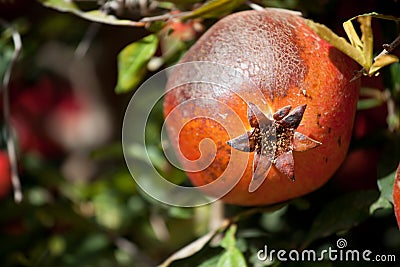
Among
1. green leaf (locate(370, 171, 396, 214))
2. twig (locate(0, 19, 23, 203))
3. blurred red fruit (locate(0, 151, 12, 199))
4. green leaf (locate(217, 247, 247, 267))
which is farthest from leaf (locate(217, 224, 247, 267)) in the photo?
blurred red fruit (locate(0, 151, 12, 199))

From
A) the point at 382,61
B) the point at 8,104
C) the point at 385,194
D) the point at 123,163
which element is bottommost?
the point at 123,163

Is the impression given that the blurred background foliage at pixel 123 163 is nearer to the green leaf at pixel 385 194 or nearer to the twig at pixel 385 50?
the green leaf at pixel 385 194

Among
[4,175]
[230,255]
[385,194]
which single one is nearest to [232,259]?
[230,255]

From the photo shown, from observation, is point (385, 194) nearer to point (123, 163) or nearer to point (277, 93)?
point (277, 93)

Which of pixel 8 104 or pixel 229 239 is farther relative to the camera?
pixel 8 104

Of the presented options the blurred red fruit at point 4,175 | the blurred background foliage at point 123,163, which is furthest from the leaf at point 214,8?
the blurred red fruit at point 4,175

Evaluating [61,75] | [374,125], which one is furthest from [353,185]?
[61,75]

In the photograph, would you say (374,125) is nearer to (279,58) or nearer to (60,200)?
(279,58)
